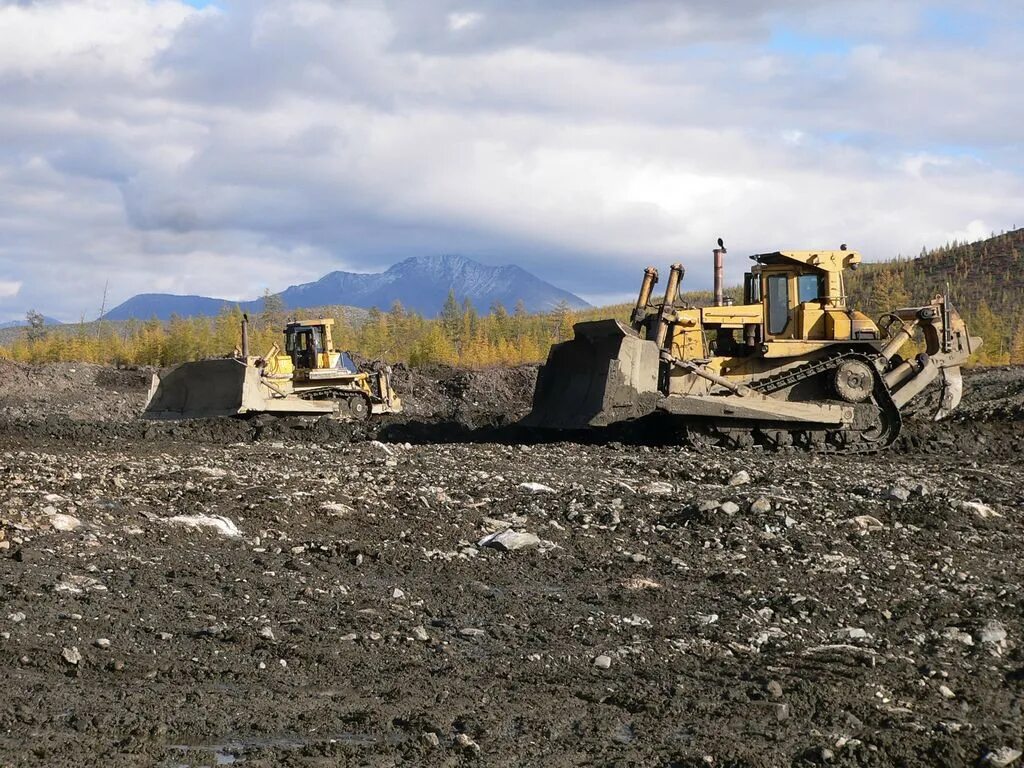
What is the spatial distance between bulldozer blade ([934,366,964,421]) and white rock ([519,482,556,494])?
30.1 ft

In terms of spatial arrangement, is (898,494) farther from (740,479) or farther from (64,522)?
(64,522)

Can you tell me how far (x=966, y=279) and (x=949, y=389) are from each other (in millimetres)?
60844

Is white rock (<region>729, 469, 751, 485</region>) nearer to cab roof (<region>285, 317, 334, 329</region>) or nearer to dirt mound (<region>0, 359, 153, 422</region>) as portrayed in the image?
cab roof (<region>285, 317, 334, 329</region>)

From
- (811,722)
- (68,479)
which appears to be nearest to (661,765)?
(811,722)

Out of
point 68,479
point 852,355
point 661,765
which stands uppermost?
point 852,355

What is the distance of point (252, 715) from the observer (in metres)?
5.66

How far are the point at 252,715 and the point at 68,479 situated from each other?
7150 millimetres

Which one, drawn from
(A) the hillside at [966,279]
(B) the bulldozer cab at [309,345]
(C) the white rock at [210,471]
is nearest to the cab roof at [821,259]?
(C) the white rock at [210,471]

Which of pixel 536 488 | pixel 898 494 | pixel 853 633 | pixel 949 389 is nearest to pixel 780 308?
pixel 949 389

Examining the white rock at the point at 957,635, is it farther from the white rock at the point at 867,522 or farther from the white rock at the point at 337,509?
the white rock at the point at 337,509

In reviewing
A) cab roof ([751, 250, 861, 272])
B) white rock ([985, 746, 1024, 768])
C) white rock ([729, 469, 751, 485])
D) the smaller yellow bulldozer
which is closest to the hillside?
the smaller yellow bulldozer

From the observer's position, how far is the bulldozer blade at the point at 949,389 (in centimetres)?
1903

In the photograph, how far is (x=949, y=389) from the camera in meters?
19.2

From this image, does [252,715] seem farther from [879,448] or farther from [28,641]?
[879,448]
